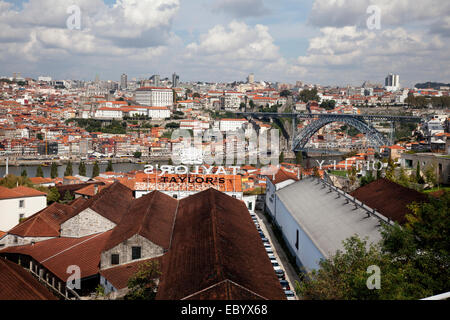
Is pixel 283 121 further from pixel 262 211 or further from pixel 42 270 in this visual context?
pixel 42 270

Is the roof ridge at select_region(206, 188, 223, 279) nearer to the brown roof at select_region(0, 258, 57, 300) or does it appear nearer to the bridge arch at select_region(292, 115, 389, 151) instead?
the brown roof at select_region(0, 258, 57, 300)

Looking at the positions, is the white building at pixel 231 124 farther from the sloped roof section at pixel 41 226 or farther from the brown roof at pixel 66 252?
the brown roof at pixel 66 252

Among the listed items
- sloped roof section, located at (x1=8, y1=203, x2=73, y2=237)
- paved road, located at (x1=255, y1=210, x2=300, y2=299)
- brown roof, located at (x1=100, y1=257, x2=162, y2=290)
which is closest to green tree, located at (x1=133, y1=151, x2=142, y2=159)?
paved road, located at (x1=255, y1=210, x2=300, y2=299)

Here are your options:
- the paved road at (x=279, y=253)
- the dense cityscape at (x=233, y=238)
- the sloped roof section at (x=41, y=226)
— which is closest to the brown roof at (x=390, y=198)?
the dense cityscape at (x=233, y=238)

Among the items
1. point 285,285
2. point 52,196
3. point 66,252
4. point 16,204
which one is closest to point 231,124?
point 52,196

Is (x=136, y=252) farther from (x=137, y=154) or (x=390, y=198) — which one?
(x=137, y=154)

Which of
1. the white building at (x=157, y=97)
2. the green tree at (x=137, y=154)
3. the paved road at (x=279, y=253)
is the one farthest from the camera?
the white building at (x=157, y=97)
